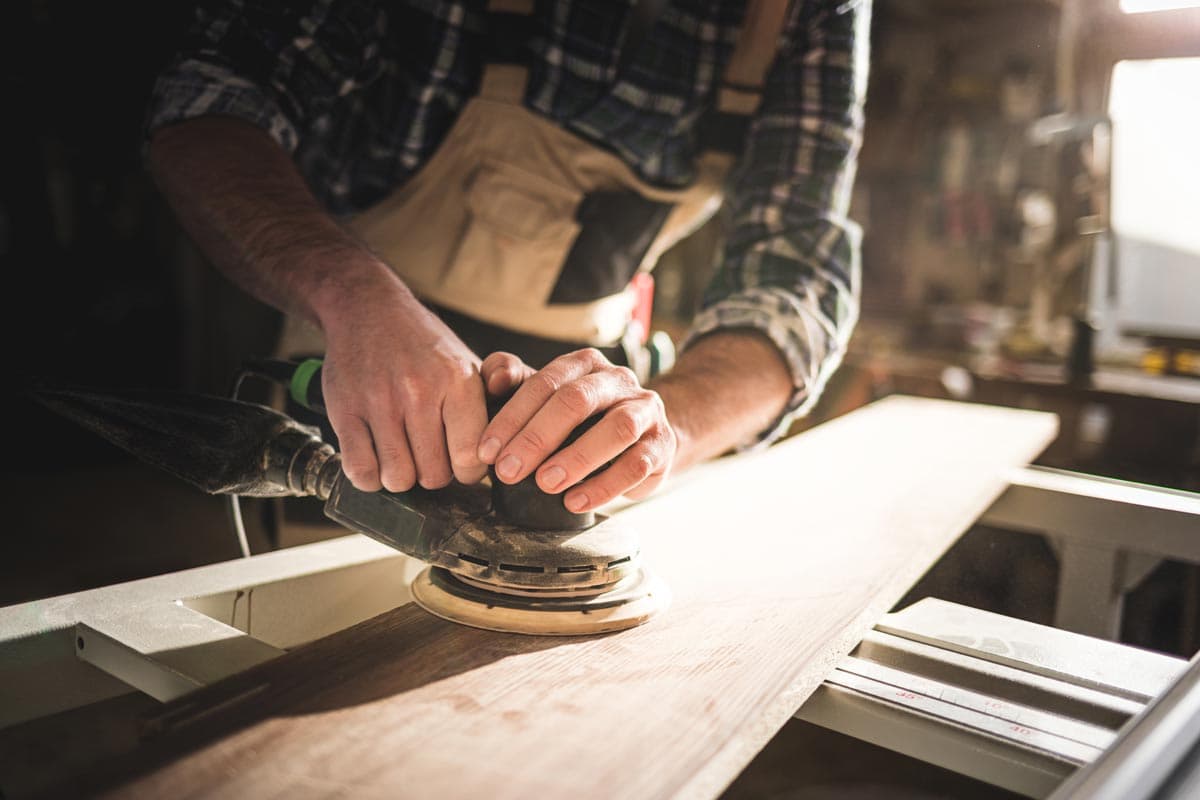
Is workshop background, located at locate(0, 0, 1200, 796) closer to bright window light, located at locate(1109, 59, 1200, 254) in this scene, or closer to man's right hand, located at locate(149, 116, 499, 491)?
bright window light, located at locate(1109, 59, 1200, 254)

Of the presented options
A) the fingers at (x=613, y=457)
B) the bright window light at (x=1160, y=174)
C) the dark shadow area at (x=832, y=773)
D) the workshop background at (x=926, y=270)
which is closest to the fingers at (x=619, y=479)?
the fingers at (x=613, y=457)

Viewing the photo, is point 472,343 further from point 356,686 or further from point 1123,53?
point 1123,53

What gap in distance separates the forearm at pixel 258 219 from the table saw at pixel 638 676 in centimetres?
31

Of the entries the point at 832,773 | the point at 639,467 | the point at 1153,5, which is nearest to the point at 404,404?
the point at 639,467

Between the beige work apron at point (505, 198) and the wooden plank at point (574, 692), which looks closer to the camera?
the wooden plank at point (574, 692)

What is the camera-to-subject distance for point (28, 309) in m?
3.83

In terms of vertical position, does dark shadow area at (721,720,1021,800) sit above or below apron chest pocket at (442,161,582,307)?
below

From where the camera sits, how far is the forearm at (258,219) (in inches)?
35.4

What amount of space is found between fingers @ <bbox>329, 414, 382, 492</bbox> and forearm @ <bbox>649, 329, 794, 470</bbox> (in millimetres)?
478

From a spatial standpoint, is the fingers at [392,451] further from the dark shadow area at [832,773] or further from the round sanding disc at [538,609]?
the dark shadow area at [832,773]

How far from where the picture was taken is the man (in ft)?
2.57

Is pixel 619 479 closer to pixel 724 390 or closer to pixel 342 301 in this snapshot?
pixel 342 301

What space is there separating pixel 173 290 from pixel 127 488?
105cm

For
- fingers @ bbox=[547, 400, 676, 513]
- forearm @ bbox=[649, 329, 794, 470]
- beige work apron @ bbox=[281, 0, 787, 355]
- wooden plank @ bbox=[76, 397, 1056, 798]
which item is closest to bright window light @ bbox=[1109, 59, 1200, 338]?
beige work apron @ bbox=[281, 0, 787, 355]
